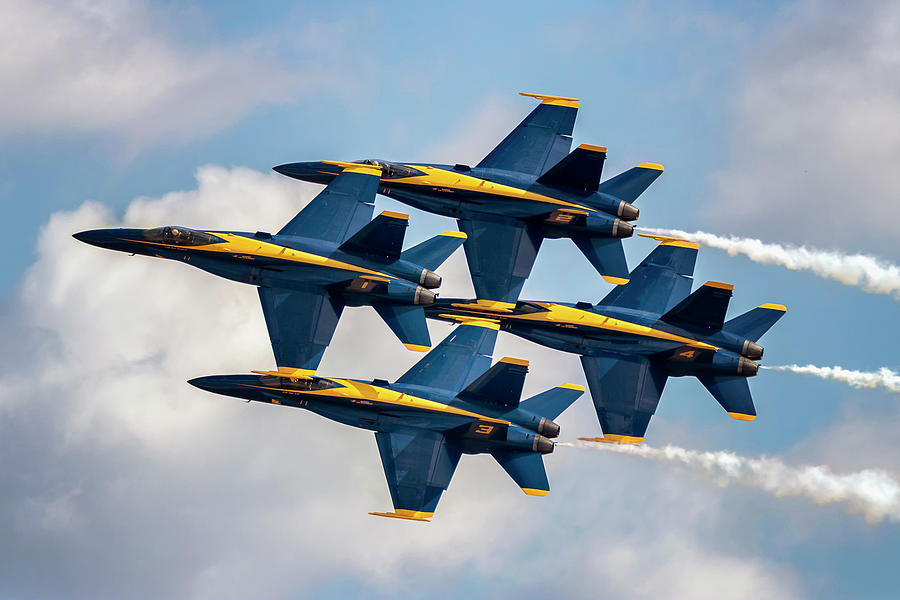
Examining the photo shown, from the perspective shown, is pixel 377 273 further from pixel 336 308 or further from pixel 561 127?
pixel 561 127

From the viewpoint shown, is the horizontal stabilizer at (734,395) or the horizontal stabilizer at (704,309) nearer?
the horizontal stabilizer at (704,309)

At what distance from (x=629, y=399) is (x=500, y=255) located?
33.3 ft

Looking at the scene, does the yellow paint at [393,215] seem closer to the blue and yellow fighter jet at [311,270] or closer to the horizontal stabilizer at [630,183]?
the blue and yellow fighter jet at [311,270]

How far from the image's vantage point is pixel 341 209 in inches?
3440

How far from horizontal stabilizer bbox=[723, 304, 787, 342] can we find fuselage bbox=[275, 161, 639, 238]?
731 cm

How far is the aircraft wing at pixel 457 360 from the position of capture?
86688 mm

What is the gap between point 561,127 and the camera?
297 ft

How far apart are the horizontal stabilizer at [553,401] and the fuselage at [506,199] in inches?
330

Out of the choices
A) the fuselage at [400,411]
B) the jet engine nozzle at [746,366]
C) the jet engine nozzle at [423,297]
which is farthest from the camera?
the jet engine nozzle at [746,366]

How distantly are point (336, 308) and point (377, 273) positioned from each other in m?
2.91

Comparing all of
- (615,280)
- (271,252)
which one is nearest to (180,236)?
(271,252)

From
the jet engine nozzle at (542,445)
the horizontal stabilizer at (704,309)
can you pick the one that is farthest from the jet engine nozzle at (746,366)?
the jet engine nozzle at (542,445)

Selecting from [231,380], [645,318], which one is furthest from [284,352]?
[645,318]

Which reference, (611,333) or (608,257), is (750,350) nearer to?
(611,333)
